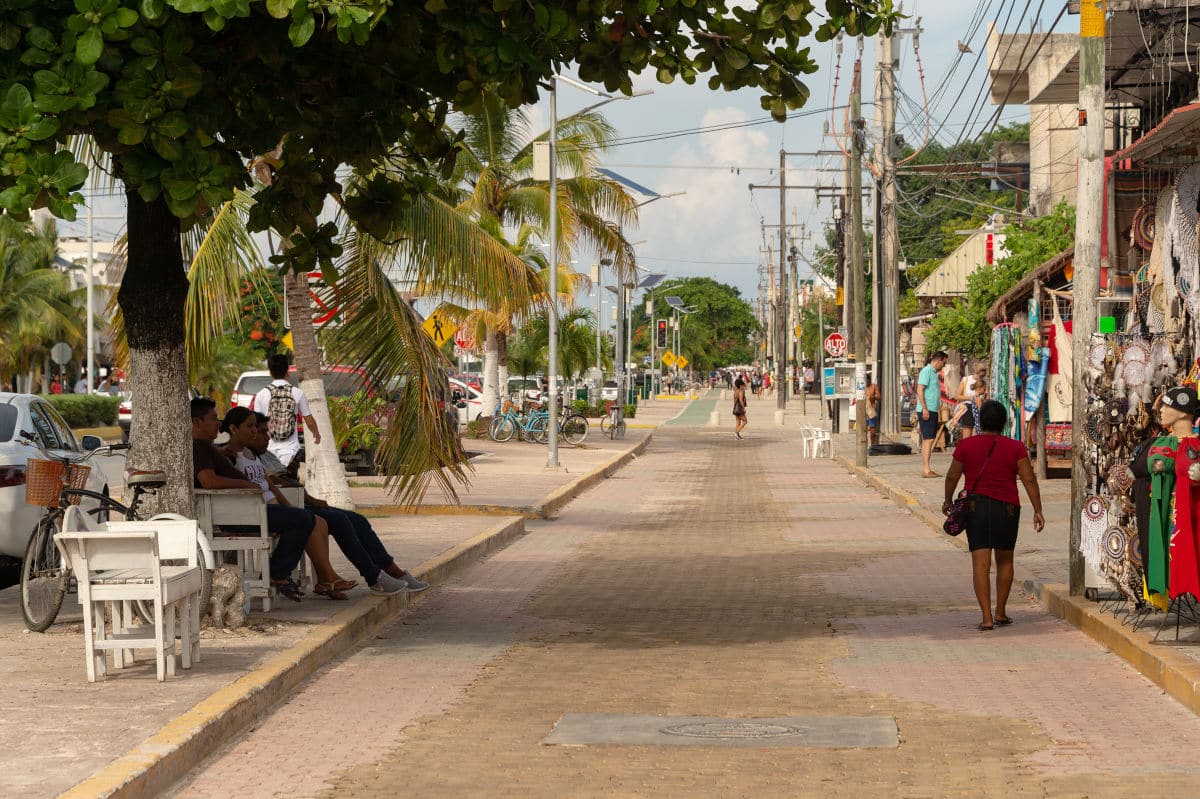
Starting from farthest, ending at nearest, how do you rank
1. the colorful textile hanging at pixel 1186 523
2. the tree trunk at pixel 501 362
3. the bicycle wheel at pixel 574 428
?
1. the tree trunk at pixel 501 362
2. the bicycle wheel at pixel 574 428
3. the colorful textile hanging at pixel 1186 523

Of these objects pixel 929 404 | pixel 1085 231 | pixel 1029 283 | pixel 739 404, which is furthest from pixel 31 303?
pixel 1085 231

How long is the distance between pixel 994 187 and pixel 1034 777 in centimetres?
6549

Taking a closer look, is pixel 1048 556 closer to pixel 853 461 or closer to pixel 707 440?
pixel 853 461

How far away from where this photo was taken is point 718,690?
9.15 m

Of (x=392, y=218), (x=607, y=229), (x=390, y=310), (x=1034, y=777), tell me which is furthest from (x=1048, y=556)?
(x=607, y=229)

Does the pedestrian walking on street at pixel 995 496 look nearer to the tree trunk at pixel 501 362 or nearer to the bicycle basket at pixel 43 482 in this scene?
the bicycle basket at pixel 43 482

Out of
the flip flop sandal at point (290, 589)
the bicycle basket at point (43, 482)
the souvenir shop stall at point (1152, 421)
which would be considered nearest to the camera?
the souvenir shop stall at point (1152, 421)

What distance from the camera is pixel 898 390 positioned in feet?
132

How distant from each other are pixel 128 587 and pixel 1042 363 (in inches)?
745

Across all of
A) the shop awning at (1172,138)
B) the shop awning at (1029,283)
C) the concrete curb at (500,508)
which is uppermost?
the shop awning at (1172,138)

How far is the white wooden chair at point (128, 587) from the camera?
27.6 feet

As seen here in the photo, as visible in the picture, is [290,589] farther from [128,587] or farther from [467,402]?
[467,402]

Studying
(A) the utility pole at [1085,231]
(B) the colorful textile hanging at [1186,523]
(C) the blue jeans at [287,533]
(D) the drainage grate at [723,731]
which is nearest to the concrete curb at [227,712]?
(C) the blue jeans at [287,533]

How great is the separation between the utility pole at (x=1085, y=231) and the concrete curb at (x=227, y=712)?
5.18 metres
